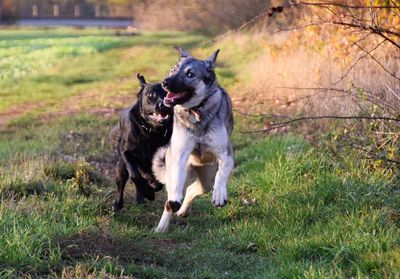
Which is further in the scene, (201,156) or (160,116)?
(160,116)

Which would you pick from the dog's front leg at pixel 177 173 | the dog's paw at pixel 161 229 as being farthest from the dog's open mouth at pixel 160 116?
the dog's paw at pixel 161 229

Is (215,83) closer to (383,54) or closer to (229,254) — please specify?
(229,254)

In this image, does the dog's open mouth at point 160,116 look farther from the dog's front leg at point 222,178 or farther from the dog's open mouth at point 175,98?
the dog's front leg at point 222,178

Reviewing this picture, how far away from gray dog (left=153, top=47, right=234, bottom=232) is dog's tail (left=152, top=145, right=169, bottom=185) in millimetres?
516

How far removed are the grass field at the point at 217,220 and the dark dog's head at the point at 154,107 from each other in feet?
3.37

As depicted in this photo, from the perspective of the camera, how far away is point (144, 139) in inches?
308

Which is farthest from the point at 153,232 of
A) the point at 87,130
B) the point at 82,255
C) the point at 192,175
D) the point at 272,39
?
the point at 272,39

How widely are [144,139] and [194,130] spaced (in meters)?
1.22

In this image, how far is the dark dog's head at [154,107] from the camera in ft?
24.9

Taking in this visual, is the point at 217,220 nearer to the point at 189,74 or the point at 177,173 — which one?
the point at 177,173

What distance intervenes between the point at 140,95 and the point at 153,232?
6.37 ft

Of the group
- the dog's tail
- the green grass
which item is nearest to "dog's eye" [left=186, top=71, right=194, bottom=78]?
the dog's tail

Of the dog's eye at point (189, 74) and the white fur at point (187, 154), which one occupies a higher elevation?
the dog's eye at point (189, 74)

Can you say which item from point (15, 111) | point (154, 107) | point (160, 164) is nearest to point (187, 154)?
point (160, 164)
